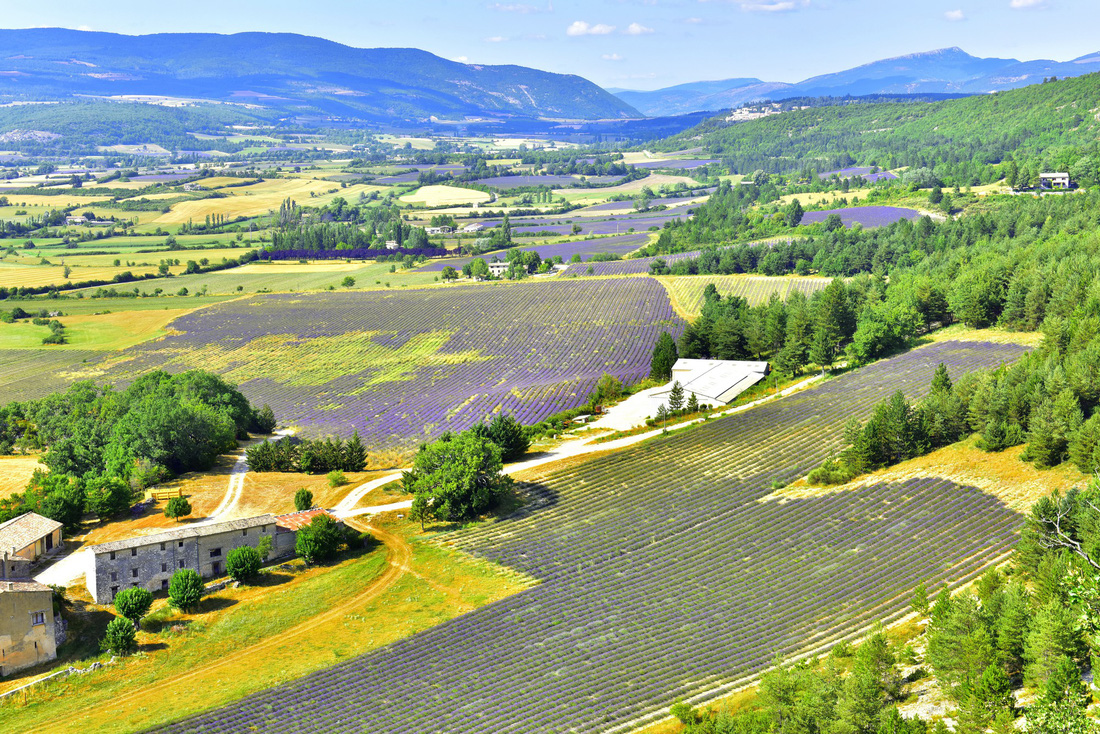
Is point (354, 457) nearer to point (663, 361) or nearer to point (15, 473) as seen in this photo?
point (15, 473)

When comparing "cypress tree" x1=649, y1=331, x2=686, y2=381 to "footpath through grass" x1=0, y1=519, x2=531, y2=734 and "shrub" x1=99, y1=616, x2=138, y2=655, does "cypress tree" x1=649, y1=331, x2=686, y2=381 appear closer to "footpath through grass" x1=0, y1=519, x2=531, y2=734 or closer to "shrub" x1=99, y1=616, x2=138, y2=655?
"footpath through grass" x1=0, y1=519, x2=531, y2=734

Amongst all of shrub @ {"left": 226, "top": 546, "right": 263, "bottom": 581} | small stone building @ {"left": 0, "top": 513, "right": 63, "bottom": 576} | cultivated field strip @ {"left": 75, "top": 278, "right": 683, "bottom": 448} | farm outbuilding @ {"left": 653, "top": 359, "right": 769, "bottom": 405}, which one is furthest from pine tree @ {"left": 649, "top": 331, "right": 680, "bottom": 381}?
small stone building @ {"left": 0, "top": 513, "right": 63, "bottom": 576}

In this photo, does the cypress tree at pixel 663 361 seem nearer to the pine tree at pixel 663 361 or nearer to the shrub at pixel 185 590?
the pine tree at pixel 663 361

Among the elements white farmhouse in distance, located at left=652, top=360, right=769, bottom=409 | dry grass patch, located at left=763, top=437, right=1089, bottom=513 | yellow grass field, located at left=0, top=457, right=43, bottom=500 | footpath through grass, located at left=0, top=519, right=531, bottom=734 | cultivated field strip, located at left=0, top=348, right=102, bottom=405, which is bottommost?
footpath through grass, located at left=0, top=519, right=531, bottom=734

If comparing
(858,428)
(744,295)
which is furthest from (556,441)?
(744,295)

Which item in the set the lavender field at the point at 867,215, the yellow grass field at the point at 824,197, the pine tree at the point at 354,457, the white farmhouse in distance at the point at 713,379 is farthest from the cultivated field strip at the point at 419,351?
the yellow grass field at the point at 824,197
